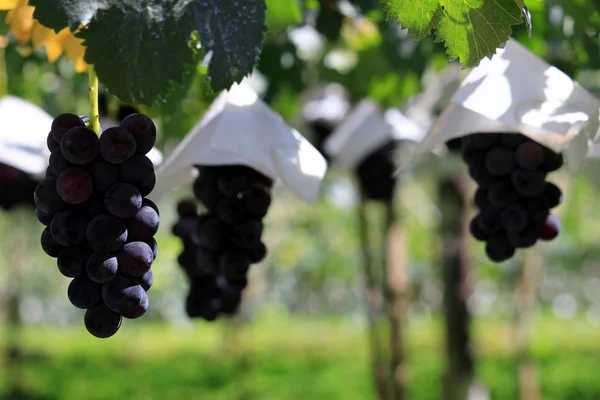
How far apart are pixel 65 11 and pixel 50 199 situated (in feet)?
0.78

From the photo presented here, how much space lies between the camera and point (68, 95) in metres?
3.06

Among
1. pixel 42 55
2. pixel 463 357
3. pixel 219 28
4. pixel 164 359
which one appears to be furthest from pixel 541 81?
pixel 164 359

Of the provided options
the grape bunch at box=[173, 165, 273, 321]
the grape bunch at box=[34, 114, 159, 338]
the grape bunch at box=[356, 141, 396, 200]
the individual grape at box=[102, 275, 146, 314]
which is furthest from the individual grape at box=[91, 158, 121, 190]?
the grape bunch at box=[356, 141, 396, 200]

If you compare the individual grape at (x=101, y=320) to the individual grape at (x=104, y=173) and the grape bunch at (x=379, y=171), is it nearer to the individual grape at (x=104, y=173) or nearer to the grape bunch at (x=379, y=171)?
the individual grape at (x=104, y=173)

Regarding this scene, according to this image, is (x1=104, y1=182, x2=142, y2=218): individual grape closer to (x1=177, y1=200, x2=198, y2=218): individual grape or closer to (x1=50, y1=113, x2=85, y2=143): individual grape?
(x1=50, y1=113, x2=85, y2=143): individual grape

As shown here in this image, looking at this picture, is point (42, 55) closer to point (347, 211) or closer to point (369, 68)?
point (369, 68)

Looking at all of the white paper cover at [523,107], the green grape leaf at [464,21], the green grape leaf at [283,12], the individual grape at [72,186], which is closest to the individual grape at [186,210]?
the green grape leaf at [283,12]

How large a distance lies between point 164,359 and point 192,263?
26.7 ft

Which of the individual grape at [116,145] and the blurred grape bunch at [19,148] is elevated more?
the individual grape at [116,145]

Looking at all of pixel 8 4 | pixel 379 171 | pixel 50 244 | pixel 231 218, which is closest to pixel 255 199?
pixel 231 218

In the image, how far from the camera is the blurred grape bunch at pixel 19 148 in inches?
53.7

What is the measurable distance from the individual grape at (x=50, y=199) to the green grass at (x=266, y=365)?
294 cm

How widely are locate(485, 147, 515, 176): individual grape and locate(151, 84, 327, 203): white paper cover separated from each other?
0.29 m

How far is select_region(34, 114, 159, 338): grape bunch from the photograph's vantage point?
881mm
